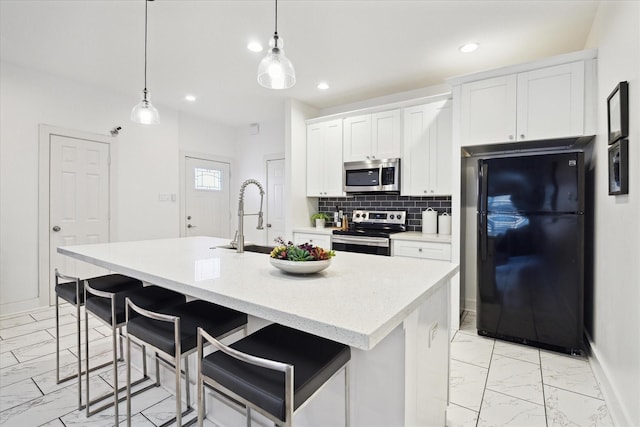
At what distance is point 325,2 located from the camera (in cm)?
229

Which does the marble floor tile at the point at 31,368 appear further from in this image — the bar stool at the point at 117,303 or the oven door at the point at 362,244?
the oven door at the point at 362,244

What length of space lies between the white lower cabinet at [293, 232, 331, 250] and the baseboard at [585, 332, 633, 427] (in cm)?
252

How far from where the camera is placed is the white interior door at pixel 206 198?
5141mm

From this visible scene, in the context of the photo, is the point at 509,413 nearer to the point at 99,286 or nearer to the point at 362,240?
the point at 362,240

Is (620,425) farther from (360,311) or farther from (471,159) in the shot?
(471,159)

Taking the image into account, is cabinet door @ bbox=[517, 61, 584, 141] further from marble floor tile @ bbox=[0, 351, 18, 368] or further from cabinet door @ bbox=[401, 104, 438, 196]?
marble floor tile @ bbox=[0, 351, 18, 368]

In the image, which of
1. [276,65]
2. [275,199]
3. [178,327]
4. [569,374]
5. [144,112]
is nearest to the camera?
[178,327]

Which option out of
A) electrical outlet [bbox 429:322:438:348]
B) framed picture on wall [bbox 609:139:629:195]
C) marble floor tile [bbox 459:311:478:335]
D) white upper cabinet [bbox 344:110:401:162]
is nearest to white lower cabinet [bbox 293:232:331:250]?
white upper cabinet [bbox 344:110:401:162]

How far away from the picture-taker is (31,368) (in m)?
2.35

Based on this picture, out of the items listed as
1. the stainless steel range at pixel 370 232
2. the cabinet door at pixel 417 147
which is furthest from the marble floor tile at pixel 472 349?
the cabinet door at pixel 417 147

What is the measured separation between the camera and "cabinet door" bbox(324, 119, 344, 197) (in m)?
4.15

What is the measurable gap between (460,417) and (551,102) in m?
2.45

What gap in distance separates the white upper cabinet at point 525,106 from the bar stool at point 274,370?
2535 millimetres

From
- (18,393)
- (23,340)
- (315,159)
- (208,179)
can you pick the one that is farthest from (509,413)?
(208,179)
